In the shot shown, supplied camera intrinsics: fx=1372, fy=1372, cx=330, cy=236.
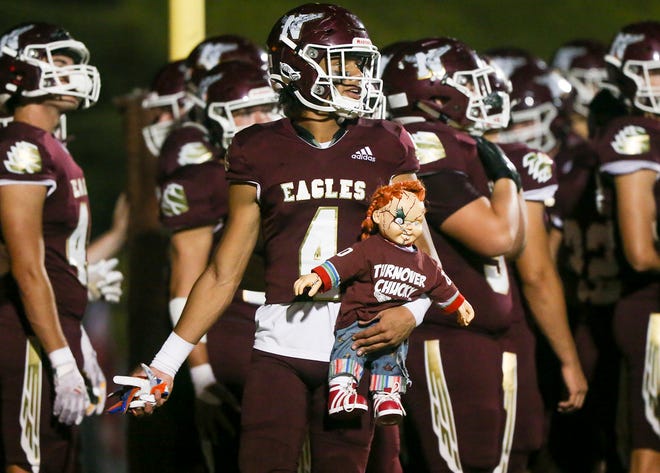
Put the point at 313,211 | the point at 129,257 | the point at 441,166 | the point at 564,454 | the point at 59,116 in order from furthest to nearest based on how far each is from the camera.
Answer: the point at 129,257
the point at 564,454
the point at 59,116
the point at 441,166
the point at 313,211

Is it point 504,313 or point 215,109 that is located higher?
point 215,109

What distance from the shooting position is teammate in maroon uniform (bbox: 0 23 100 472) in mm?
4535

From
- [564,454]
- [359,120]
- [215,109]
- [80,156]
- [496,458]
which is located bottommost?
[80,156]

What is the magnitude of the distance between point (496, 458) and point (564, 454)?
139 cm

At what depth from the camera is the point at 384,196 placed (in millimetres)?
3766

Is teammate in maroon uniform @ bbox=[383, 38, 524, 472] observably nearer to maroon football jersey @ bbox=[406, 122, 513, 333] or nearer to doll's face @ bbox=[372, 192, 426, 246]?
maroon football jersey @ bbox=[406, 122, 513, 333]

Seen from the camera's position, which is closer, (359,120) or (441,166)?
(359,120)

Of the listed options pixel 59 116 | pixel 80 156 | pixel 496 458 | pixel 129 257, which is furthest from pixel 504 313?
pixel 80 156

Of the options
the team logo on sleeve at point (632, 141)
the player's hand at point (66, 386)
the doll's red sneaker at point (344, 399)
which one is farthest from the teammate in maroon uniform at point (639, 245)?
the player's hand at point (66, 386)

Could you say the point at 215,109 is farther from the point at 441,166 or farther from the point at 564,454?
the point at 564,454

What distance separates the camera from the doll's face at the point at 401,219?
3.74m

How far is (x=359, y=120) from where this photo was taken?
3.98 meters

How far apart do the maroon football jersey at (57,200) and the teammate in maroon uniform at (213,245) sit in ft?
1.15

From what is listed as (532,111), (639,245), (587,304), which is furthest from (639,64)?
(587,304)
